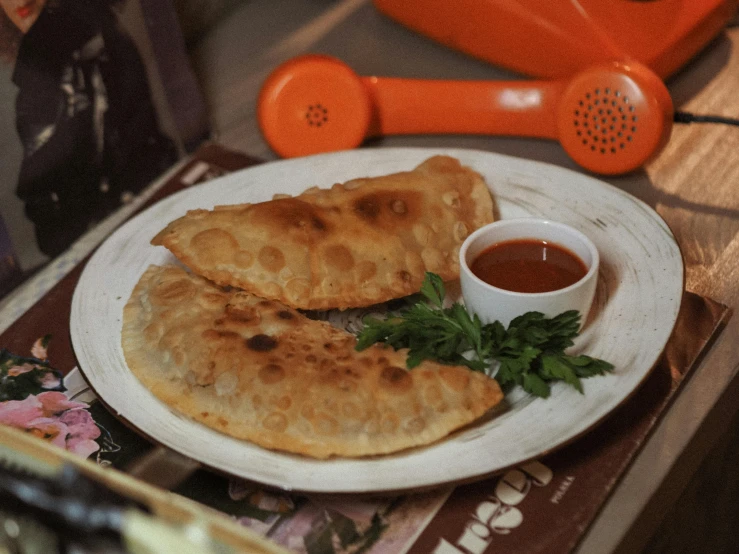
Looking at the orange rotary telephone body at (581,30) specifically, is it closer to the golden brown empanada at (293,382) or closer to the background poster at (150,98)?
the background poster at (150,98)

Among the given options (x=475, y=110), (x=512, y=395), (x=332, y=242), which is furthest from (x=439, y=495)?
(x=475, y=110)

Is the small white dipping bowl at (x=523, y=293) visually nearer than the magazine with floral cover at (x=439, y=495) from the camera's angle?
No

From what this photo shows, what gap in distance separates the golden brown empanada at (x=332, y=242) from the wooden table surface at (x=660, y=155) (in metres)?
0.38

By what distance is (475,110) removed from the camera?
1.58 m

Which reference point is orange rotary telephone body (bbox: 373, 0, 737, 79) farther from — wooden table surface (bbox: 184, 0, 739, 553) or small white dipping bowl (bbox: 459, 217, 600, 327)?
small white dipping bowl (bbox: 459, 217, 600, 327)

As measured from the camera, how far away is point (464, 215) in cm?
127

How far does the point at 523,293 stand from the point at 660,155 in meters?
0.68

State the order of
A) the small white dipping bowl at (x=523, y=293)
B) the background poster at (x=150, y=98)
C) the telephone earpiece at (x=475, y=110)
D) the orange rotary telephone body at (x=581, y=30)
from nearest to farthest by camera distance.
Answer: the small white dipping bowl at (x=523, y=293), the background poster at (x=150, y=98), the telephone earpiece at (x=475, y=110), the orange rotary telephone body at (x=581, y=30)

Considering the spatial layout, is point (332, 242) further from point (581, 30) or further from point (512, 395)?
point (581, 30)

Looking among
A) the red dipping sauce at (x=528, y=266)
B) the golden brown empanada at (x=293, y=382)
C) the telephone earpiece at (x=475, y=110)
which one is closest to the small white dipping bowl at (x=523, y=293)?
the red dipping sauce at (x=528, y=266)

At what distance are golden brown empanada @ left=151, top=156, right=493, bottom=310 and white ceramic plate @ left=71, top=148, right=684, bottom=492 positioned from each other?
138mm

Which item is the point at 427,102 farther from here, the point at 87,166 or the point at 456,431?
the point at 456,431

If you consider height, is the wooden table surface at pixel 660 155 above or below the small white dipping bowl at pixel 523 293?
below

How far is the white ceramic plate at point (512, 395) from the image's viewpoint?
34.9 inches
